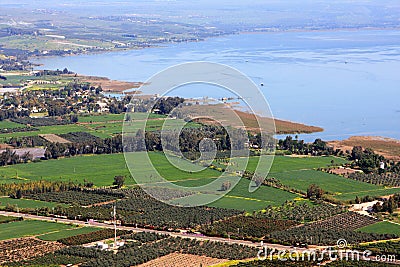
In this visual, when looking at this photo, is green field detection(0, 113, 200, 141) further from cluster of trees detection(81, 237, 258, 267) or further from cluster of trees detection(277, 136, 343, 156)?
cluster of trees detection(81, 237, 258, 267)

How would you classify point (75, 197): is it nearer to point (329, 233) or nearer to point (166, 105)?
point (329, 233)

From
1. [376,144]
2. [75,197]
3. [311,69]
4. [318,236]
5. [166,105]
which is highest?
[311,69]

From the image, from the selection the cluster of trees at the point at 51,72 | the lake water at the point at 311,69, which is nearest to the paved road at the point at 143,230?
the lake water at the point at 311,69

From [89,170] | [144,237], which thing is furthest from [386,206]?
[89,170]

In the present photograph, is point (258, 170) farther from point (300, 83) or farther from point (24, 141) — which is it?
point (300, 83)

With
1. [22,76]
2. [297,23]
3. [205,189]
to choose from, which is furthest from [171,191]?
[297,23]

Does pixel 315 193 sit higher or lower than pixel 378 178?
lower
